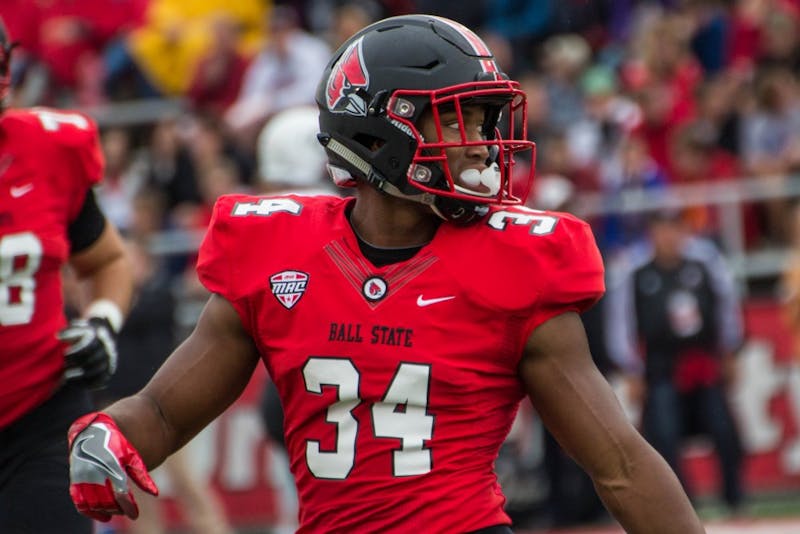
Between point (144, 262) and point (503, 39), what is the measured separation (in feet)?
11.3

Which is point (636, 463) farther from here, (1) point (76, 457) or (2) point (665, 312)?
(2) point (665, 312)

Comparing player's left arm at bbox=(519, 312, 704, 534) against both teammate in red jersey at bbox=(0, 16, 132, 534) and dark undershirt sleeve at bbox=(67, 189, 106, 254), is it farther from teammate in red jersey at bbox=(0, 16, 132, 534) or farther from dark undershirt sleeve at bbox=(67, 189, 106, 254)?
dark undershirt sleeve at bbox=(67, 189, 106, 254)

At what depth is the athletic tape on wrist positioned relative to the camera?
4727 mm

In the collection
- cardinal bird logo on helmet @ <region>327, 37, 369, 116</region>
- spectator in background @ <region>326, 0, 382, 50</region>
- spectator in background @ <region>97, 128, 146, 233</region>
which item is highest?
cardinal bird logo on helmet @ <region>327, 37, 369, 116</region>

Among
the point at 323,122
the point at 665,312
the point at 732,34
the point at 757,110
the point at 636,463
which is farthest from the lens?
the point at 732,34

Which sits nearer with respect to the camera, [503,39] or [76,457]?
[76,457]

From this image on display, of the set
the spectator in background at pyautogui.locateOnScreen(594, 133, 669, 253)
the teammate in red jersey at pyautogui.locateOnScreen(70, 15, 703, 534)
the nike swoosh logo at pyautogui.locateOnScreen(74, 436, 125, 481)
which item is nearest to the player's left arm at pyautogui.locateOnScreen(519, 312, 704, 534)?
the teammate in red jersey at pyautogui.locateOnScreen(70, 15, 703, 534)

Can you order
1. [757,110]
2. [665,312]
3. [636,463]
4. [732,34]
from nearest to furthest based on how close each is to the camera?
1. [636,463]
2. [665,312]
3. [757,110]
4. [732,34]

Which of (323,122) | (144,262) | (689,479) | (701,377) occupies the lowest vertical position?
(689,479)

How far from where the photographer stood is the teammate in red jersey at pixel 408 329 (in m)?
3.43

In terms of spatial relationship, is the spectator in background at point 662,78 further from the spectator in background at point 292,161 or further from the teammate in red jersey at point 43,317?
the teammate in red jersey at point 43,317

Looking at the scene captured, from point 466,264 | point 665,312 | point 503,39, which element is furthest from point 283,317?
point 503,39

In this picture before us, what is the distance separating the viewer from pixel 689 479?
977cm

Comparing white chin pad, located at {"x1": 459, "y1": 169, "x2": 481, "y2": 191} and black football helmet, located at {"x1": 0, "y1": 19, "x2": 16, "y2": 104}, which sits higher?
black football helmet, located at {"x1": 0, "y1": 19, "x2": 16, "y2": 104}
